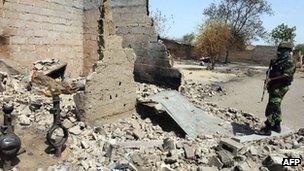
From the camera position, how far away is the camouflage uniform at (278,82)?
609cm

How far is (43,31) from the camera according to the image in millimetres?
8969

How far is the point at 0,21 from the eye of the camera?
7.78 m

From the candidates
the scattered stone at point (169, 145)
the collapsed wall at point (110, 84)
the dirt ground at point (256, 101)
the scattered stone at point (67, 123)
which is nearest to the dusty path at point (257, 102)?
the dirt ground at point (256, 101)

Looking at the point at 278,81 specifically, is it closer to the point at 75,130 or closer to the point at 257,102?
the point at 75,130

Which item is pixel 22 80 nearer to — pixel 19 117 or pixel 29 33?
pixel 29 33

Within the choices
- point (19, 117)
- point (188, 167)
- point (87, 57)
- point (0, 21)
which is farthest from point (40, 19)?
point (188, 167)

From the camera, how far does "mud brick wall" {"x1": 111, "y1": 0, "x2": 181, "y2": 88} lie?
8844 millimetres

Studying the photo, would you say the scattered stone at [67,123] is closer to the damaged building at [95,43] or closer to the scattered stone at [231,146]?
the damaged building at [95,43]

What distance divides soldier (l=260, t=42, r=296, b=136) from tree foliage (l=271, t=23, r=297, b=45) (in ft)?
114

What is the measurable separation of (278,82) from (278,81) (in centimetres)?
2

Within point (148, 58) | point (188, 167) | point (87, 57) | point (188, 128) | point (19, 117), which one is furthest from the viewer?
point (87, 57)

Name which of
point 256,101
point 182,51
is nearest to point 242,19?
point 182,51

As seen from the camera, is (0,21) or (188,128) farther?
(0,21)

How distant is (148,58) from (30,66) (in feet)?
9.68
